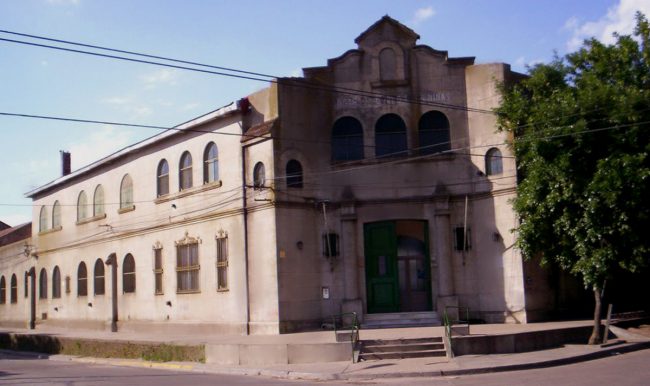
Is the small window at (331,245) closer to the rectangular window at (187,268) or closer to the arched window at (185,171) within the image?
the rectangular window at (187,268)

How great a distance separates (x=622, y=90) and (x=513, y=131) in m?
3.58

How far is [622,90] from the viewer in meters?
18.5

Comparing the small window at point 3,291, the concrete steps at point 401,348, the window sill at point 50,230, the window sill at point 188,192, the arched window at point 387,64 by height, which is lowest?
the concrete steps at point 401,348

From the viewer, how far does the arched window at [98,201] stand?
3366 cm

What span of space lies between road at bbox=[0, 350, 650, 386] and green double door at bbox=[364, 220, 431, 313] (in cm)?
725

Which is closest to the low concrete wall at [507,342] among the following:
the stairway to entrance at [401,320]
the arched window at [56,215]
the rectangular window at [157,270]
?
the stairway to entrance at [401,320]

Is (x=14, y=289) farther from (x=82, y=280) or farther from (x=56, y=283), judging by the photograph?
(x=82, y=280)

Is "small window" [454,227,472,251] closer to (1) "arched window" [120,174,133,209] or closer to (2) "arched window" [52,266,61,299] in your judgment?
(1) "arched window" [120,174,133,209]

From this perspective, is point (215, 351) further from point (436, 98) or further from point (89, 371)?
point (436, 98)

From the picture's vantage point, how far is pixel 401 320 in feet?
76.1

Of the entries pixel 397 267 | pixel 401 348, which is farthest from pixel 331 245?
pixel 401 348

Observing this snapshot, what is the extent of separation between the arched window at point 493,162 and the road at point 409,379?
725 cm

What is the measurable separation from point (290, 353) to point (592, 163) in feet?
30.4

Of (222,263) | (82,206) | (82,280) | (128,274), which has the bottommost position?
(82,280)
